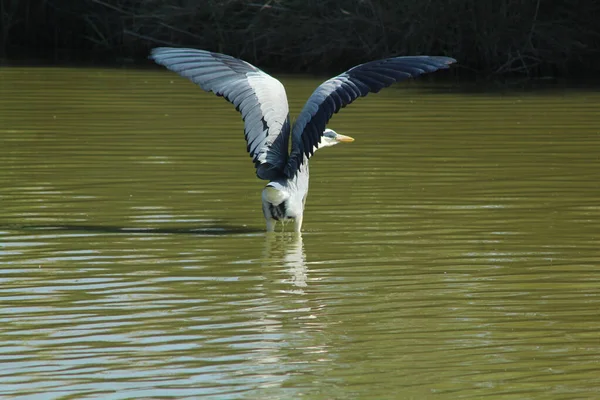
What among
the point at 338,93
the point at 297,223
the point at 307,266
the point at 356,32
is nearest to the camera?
the point at 307,266

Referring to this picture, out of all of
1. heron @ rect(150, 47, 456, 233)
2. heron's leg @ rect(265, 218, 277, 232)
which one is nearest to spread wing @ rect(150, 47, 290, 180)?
heron @ rect(150, 47, 456, 233)

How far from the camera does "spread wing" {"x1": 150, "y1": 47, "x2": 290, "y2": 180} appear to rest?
852 cm

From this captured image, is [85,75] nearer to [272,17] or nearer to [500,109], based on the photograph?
[272,17]

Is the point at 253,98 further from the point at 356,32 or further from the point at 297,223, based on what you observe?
the point at 356,32

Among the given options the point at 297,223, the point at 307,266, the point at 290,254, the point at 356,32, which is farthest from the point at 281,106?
the point at 356,32

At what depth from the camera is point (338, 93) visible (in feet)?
27.3

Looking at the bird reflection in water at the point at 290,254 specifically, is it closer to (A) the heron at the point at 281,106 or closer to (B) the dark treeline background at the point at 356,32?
(A) the heron at the point at 281,106

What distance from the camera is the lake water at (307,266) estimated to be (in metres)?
5.37

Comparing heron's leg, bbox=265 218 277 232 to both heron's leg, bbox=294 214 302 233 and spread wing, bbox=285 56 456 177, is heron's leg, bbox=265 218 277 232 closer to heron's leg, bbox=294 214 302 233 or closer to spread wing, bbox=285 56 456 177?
heron's leg, bbox=294 214 302 233

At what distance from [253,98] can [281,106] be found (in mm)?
186

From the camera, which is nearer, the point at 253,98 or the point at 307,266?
the point at 307,266

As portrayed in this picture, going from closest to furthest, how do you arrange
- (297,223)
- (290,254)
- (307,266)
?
(307,266) → (290,254) → (297,223)

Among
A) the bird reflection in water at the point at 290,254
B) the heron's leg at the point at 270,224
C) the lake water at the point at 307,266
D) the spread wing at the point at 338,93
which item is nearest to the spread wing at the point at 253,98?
the spread wing at the point at 338,93

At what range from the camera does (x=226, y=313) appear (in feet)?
21.1
